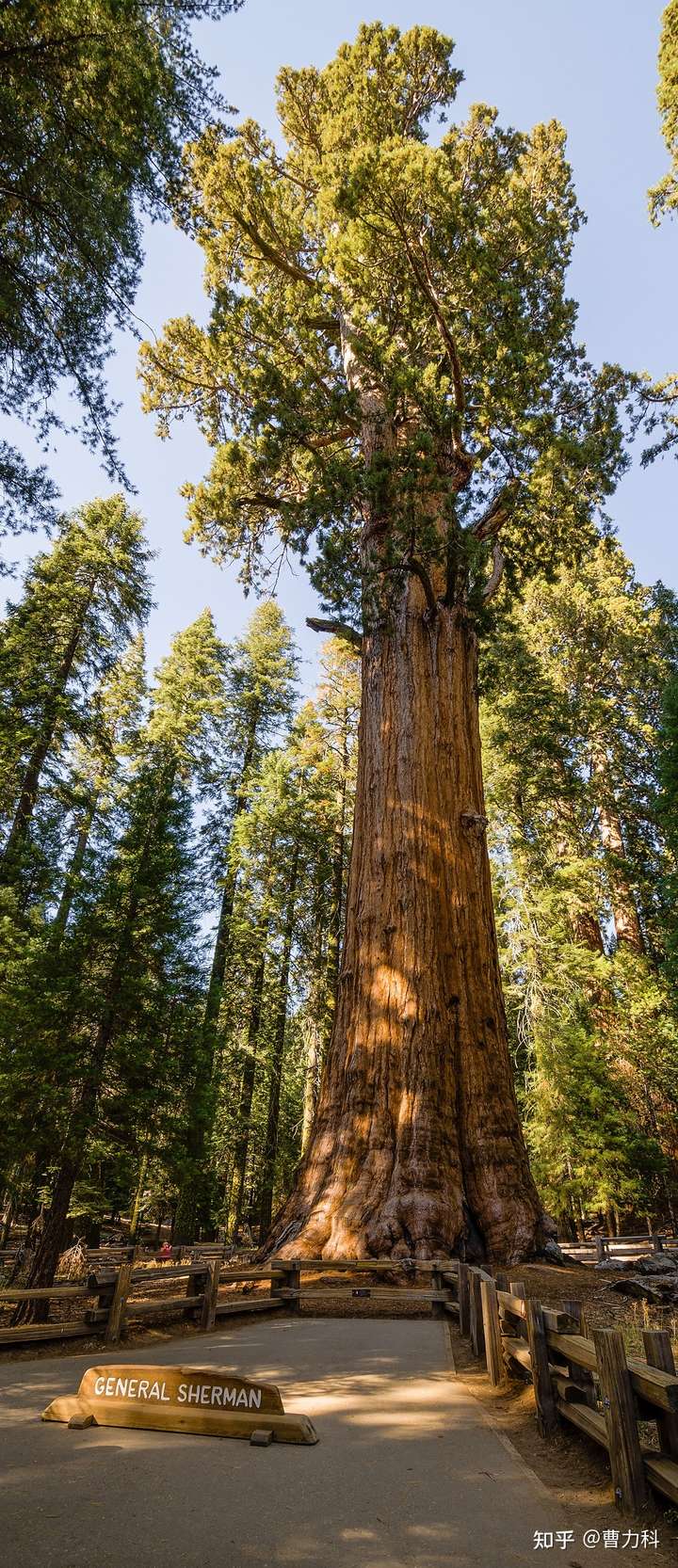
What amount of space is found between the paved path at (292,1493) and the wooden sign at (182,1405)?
66 mm

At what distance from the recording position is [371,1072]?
29.5ft

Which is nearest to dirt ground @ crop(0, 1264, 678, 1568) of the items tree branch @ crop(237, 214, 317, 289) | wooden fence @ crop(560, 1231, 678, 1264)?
wooden fence @ crop(560, 1231, 678, 1264)

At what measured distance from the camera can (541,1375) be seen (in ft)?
12.8

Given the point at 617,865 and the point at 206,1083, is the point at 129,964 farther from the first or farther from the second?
the point at 617,865

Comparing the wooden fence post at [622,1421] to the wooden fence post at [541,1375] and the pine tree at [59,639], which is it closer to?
the wooden fence post at [541,1375]

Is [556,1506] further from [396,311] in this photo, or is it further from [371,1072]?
[396,311]

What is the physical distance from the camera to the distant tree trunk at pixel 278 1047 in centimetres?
1820

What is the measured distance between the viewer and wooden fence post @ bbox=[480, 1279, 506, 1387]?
4805 mm

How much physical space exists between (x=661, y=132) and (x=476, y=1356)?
15030 mm

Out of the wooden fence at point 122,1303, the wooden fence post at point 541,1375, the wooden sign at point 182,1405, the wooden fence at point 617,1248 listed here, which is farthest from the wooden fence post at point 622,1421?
the wooden fence at point 617,1248

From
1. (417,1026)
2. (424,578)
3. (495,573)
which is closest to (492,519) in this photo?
(495,573)

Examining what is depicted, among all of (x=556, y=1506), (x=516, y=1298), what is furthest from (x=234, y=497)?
(x=556, y=1506)

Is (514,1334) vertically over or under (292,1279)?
under

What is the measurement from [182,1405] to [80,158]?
9506 millimetres
